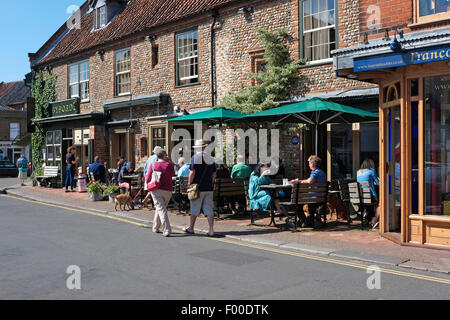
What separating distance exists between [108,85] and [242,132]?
352 inches

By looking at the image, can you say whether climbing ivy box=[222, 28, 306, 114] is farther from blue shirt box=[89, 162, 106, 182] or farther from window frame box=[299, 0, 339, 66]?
blue shirt box=[89, 162, 106, 182]

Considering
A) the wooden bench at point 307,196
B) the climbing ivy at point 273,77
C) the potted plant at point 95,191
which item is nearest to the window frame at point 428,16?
the wooden bench at point 307,196

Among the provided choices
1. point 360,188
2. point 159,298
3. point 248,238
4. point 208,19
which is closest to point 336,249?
point 248,238

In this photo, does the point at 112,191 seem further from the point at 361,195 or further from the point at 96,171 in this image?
the point at 361,195

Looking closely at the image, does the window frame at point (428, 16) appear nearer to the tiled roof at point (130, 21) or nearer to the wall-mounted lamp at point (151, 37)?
the tiled roof at point (130, 21)

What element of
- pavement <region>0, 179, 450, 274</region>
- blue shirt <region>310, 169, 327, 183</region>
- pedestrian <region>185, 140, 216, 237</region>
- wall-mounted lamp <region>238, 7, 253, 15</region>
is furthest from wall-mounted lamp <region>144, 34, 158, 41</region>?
blue shirt <region>310, 169, 327, 183</region>

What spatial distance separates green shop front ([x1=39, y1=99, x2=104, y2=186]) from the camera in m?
21.4

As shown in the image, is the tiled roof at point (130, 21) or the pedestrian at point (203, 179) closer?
the pedestrian at point (203, 179)

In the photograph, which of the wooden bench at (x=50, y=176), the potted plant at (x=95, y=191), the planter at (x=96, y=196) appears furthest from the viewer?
the wooden bench at (x=50, y=176)

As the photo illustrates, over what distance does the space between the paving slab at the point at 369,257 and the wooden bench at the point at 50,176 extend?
1711 centimetres

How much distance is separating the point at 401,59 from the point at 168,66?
38.9 ft

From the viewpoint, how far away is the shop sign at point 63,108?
2308 cm

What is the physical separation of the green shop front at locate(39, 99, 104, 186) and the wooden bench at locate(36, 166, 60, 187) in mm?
315

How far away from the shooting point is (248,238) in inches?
356
